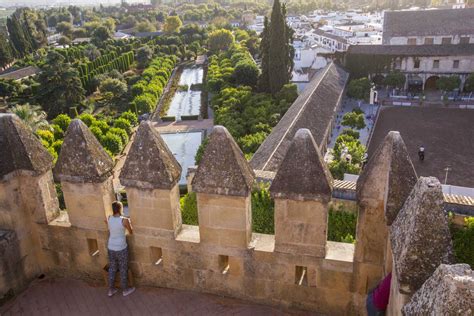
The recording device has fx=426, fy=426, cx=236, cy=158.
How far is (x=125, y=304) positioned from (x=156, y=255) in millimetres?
791

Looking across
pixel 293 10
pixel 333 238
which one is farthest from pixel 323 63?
pixel 293 10

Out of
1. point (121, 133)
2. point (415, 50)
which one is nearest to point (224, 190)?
point (121, 133)

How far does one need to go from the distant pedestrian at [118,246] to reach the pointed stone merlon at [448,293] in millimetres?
4031

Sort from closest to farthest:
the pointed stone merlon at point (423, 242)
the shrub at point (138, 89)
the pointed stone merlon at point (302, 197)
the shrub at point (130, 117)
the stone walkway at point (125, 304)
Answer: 1. the pointed stone merlon at point (423, 242)
2. the pointed stone merlon at point (302, 197)
3. the stone walkway at point (125, 304)
4. the shrub at point (130, 117)
5. the shrub at point (138, 89)

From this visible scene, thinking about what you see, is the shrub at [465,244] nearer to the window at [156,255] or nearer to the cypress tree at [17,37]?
the window at [156,255]

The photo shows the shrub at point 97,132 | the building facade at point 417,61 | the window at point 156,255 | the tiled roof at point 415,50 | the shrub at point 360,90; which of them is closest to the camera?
the window at point 156,255

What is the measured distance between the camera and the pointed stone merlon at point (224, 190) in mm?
5371

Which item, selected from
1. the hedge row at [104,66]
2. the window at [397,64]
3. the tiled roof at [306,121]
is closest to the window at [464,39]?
the window at [397,64]

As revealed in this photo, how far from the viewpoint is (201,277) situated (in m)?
6.08

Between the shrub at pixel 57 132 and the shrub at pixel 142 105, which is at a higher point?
the shrub at pixel 57 132

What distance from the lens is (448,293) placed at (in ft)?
9.27

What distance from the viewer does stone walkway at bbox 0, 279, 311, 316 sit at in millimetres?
5832

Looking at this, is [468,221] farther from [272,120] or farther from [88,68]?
[88,68]

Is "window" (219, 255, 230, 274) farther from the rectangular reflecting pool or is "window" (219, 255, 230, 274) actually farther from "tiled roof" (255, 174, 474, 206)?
the rectangular reflecting pool
